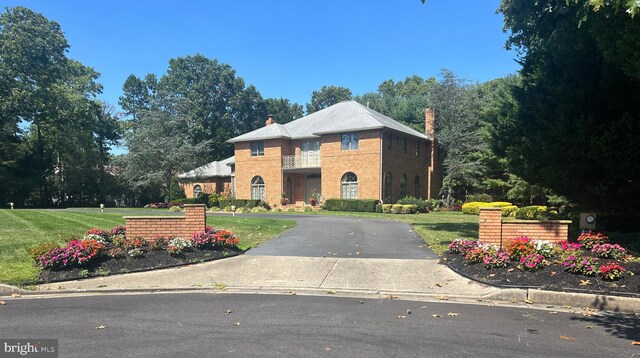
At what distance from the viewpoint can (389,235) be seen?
47.7ft

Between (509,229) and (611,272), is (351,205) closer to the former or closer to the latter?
(509,229)

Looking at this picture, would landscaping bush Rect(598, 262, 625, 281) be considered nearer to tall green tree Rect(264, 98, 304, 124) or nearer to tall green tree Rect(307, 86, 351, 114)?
tall green tree Rect(264, 98, 304, 124)

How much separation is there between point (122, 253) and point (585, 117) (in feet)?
37.9

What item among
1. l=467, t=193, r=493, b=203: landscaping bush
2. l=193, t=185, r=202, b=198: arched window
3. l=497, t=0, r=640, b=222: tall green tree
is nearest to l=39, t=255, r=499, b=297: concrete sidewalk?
l=497, t=0, r=640, b=222: tall green tree

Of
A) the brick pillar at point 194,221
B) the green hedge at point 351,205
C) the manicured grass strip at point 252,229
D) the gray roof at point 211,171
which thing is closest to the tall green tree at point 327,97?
the gray roof at point 211,171

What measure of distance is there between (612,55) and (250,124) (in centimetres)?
6349

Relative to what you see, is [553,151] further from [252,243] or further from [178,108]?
[178,108]

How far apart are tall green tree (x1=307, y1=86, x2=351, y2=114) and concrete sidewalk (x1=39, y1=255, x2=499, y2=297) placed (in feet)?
231

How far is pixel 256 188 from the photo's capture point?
3694 cm

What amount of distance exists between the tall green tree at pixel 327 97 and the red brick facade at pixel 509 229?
230ft

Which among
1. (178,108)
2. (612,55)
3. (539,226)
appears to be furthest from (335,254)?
(178,108)

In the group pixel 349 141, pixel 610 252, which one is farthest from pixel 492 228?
pixel 349 141

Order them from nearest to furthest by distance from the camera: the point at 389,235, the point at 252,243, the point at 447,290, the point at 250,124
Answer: the point at 447,290
the point at 252,243
the point at 389,235
the point at 250,124

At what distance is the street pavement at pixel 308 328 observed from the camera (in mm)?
4660
